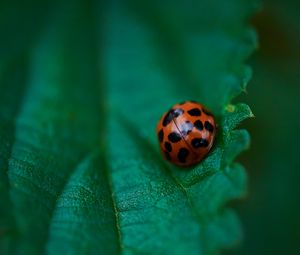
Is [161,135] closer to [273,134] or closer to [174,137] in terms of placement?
[174,137]

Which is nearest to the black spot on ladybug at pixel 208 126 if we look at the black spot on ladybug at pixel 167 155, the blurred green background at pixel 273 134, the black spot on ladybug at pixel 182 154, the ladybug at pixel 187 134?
the ladybug at pixel 187 134

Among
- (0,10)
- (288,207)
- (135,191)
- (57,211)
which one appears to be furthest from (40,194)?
(288,207)

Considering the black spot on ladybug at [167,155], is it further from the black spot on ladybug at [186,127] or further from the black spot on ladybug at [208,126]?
the black spot on ladybug at [208,126]

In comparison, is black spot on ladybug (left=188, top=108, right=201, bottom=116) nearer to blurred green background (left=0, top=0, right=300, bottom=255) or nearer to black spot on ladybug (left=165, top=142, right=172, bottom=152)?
black spot on ladybug (left=165, top=142, right=172, bottom=152)

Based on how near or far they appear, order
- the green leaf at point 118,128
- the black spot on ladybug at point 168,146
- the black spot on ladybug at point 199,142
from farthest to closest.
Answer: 1. the black spot on ladybug at point 168,146
2. the black spot on ladybug at point 199,142
3. the green leaf at point 118,128

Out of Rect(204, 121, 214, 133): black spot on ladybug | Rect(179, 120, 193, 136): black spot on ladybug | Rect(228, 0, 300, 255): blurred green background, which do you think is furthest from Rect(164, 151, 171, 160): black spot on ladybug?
Rect(228, 0, 300, 255): blurred green background

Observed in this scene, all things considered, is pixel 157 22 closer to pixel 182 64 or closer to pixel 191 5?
pixel 191 5
